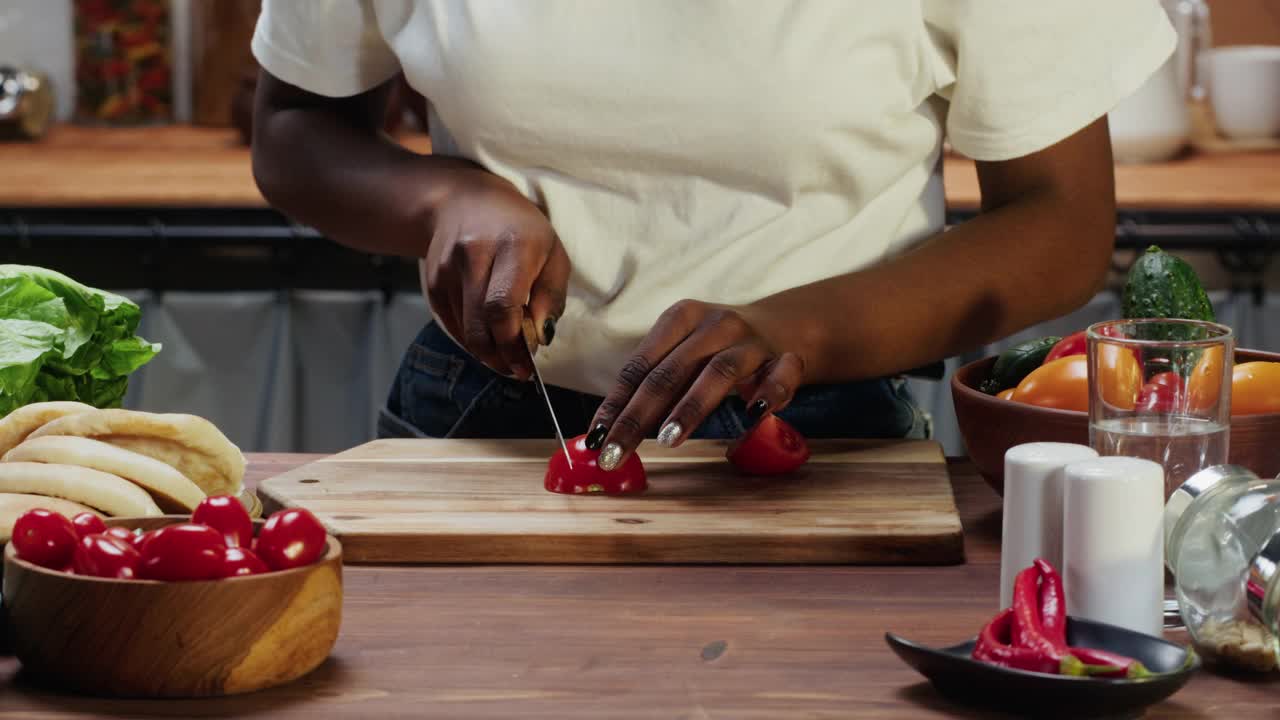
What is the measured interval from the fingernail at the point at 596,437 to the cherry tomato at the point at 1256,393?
0.39 meters

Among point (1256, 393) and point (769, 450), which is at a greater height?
point (1256, 393)

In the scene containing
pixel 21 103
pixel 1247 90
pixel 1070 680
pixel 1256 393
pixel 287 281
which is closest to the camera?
pixel 1070 680

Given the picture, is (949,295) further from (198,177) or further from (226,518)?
(198,177)

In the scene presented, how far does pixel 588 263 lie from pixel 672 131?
0.12 metres

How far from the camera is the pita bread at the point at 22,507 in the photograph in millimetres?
853

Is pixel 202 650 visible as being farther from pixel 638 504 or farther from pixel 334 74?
pixel 334 74

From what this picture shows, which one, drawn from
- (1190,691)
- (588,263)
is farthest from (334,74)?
(1190,691)

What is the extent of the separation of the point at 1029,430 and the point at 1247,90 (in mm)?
1800

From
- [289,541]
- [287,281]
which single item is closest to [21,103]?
[287,281]

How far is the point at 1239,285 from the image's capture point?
225 cm

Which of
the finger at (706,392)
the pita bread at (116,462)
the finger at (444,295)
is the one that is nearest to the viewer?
the pita bread at (116,462)

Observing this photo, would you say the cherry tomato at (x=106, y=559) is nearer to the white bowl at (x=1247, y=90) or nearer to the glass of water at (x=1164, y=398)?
the glass of water at (x=1164, y=398)

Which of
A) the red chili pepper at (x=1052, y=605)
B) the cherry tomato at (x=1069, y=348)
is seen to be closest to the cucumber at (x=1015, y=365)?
the cherry tomato at (x=1069, y=348)

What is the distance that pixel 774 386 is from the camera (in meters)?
1.07
